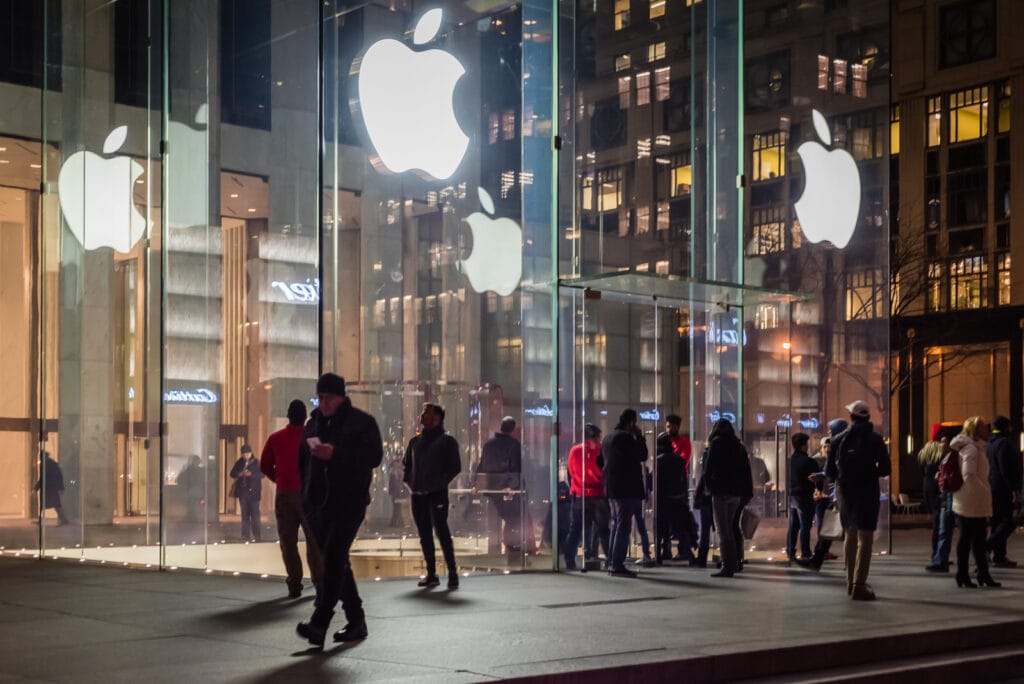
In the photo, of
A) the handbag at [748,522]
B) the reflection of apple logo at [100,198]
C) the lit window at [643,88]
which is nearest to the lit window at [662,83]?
the lit window at [643,88]

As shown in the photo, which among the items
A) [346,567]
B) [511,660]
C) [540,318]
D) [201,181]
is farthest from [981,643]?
[201,181]

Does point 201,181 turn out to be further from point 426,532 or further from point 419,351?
point 426,532

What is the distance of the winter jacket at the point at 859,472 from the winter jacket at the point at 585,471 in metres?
3.41

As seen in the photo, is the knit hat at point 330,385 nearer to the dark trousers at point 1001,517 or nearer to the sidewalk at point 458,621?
the sidewalk at point 458,621

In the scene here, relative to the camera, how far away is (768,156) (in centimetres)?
1978

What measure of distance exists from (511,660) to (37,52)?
23.8 m

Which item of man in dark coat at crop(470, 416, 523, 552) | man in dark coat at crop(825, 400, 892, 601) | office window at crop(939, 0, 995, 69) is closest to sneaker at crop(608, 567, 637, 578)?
man in dark coat at crop(470, 416, 523, 552)

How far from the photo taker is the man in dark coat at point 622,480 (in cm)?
1497

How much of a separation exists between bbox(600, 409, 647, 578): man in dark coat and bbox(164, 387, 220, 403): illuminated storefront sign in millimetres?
5743

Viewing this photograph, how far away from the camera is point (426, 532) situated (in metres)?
13.8

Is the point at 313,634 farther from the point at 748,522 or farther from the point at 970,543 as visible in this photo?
the point at 748,522

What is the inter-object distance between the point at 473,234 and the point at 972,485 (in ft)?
24.9

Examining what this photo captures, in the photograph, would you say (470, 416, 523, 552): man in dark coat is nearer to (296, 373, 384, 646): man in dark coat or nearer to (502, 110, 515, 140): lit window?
(502, 110, 515, 140): lit window

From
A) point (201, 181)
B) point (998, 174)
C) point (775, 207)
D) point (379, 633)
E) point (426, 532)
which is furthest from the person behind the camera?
point (998, 174)
